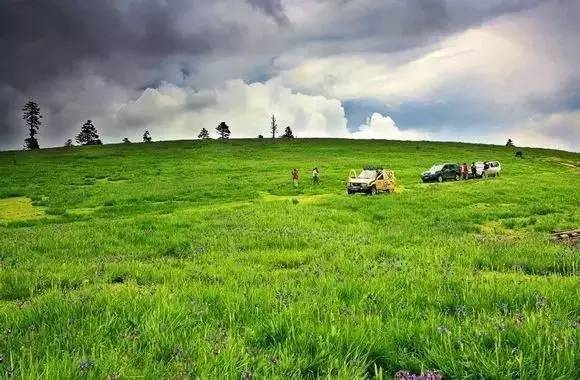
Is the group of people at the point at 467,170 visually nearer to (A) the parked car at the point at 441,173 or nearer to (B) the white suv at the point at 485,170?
(B) the white suv at the point at 485,170

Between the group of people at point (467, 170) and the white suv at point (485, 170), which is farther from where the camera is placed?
the white suv at point (485, 170)

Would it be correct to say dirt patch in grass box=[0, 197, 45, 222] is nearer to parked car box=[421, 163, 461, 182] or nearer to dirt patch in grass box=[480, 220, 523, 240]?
dirt patch in grass box=[480, 220, 523, 240]

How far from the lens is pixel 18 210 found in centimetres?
3666

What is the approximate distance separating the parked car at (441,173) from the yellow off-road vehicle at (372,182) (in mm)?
13096

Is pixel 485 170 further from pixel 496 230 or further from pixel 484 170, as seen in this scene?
pixel 496 230

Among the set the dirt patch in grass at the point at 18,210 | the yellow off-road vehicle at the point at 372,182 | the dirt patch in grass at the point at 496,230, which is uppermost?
the yellow off-road vehicle at the point at 372,182

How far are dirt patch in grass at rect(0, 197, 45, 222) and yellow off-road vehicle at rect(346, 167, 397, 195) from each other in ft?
83.1

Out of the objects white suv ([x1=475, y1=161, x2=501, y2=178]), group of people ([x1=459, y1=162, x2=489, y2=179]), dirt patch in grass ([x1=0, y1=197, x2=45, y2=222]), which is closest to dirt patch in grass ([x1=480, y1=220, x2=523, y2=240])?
dirt patch in grass ([x1=0, y1=197, x2=45, y2=222])

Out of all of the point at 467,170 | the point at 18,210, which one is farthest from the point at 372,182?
the point at 18,210

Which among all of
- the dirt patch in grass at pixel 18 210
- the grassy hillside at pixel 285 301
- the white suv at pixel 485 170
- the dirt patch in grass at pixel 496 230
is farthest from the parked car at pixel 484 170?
the dirt patch in grass at pixel 18 210

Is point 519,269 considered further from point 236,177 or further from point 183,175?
point 183,175

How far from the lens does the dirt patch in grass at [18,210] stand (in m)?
A: 32.8

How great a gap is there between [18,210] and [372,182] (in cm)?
2885

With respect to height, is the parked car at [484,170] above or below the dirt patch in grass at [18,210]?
above
